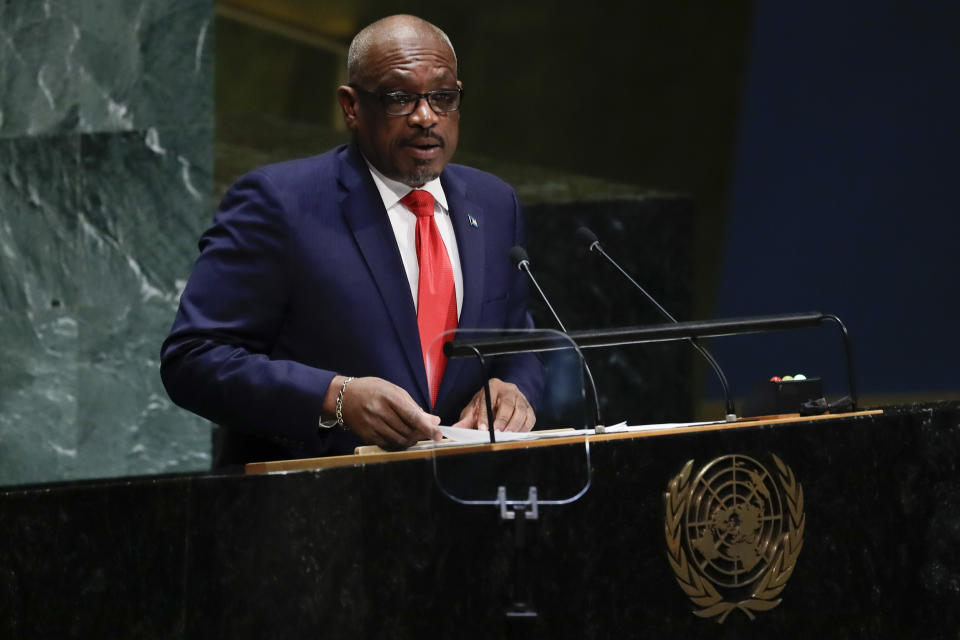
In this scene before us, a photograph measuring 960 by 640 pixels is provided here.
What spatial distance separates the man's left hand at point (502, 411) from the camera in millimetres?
2523

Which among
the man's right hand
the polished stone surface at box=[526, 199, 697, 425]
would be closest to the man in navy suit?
the man's right hand

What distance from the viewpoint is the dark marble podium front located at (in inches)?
77.7

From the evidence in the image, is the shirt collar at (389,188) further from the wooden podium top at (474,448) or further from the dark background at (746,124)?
the dark background at (746,124)

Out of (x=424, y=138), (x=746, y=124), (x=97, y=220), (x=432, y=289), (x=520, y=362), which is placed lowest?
(x=520, y=362)

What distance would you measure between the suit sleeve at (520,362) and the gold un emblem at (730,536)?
26.8 inches

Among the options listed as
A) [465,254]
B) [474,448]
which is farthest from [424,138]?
[474,448]

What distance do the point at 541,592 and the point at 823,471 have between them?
0.50 meters

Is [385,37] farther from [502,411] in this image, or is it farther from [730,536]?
[730,536]

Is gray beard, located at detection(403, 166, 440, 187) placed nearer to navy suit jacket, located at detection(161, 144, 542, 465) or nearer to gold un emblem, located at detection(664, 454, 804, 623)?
navy suit jacket, located at detection(161, 144, 542, 465)

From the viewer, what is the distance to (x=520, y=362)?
2893mm

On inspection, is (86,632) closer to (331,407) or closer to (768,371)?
(331,407)

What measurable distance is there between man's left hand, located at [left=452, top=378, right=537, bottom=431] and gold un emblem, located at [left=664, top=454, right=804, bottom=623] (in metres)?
0.43

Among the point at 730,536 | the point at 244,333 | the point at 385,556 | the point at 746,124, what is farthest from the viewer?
the point at 746,124

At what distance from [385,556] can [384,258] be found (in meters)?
0.90
